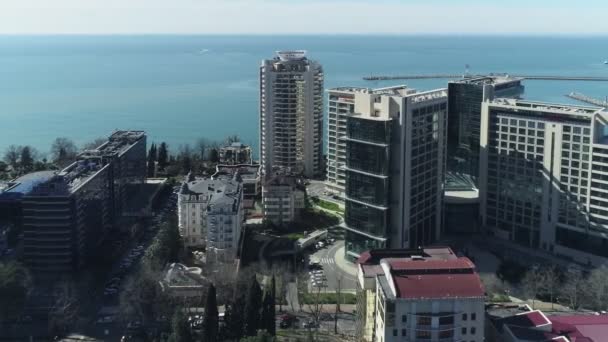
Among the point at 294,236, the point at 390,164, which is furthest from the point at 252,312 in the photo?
the point at 294,236

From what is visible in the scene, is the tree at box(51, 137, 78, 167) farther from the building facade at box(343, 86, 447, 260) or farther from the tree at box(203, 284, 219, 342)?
the tree at box(203, 284, 219, 342)

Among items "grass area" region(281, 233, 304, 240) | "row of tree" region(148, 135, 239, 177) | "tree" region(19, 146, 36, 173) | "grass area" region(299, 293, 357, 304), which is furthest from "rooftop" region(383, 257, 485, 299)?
"tree" region(19, 146, 36, 173)

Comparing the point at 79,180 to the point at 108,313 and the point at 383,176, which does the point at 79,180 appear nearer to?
the point at 108,313

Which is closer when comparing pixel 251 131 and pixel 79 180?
pixel 79 180

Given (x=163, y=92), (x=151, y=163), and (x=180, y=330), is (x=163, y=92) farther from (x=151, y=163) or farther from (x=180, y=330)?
(x=180, y=330)

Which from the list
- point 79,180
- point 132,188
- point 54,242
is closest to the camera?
point 54,242

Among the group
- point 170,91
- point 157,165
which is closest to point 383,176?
point 157,165
